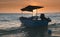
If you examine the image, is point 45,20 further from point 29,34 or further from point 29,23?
point 29,34

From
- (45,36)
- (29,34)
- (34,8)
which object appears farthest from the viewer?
(29,34)

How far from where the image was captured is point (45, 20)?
16047 millimetres

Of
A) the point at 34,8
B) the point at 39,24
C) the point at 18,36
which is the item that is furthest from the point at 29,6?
the point at 18,36

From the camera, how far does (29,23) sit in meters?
16.7

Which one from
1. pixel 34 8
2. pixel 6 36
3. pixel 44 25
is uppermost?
pixel 34 8

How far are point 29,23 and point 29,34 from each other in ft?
4.82

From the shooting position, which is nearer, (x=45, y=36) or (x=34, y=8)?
(x=34, y=8)

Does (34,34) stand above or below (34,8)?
below

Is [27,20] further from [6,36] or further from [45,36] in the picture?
[6,36]

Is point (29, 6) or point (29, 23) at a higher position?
point (29, 6)

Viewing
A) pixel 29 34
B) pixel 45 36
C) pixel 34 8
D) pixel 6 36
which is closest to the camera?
pixel 34 8

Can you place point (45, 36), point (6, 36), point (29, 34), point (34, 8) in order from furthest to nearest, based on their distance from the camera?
point (6, 36), point (29, 34), point (45, 36), point (34, 8)

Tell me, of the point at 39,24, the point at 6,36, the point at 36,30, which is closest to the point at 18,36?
the point at 6,36

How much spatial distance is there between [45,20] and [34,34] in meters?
1.51
